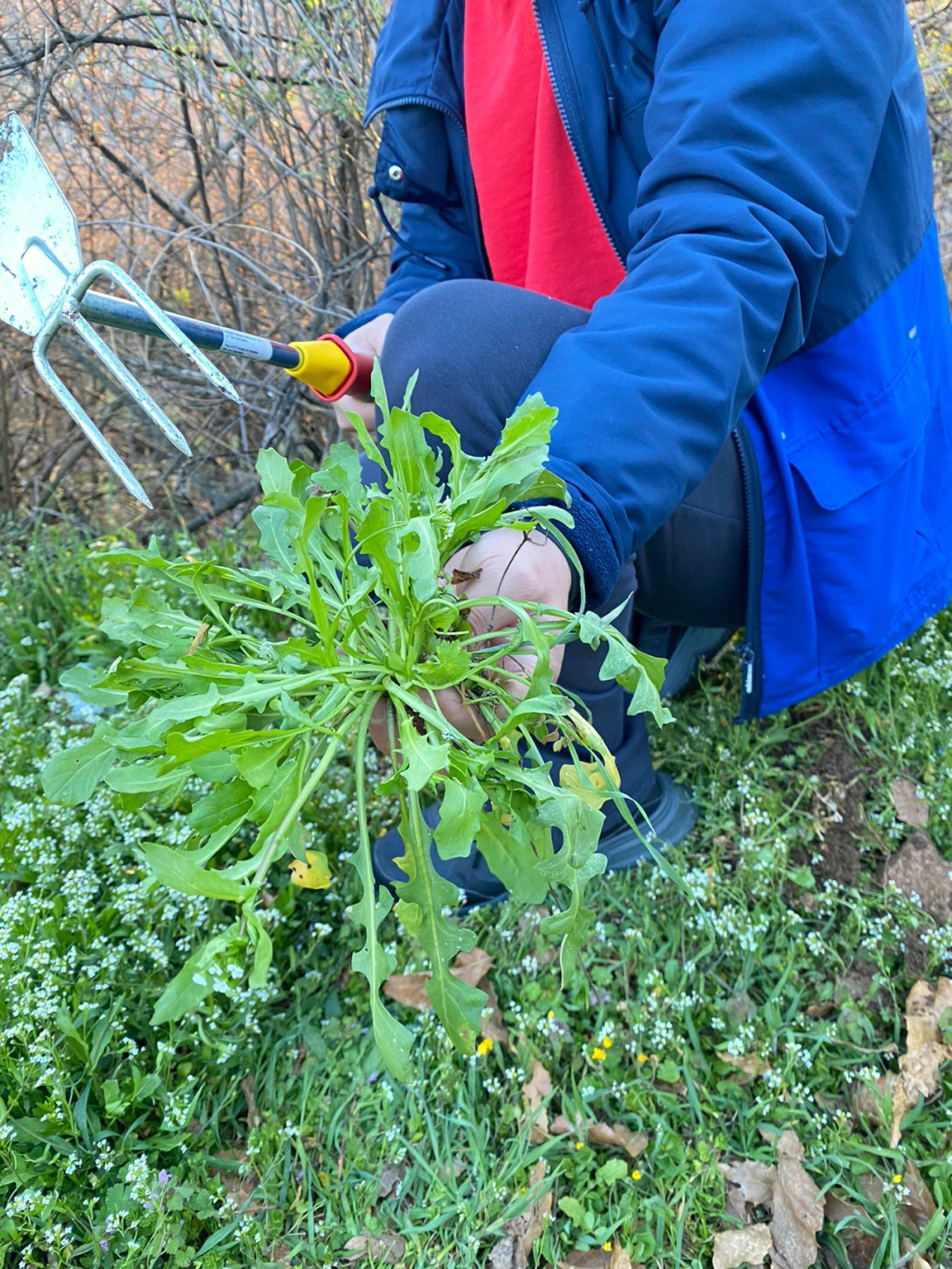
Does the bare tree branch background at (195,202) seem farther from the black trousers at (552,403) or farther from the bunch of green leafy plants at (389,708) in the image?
the bunch of green leafy plants at (389,708)

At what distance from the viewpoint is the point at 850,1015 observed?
1.45 m

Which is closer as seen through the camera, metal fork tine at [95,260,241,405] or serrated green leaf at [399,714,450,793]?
serrated green leaf at [399,714,450,793]

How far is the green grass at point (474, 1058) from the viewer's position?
1.26 metres

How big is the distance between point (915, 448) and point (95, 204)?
2.84 m

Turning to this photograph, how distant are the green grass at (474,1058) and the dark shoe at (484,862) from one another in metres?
0.05

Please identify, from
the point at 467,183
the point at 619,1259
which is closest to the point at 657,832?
the point at 619,1259

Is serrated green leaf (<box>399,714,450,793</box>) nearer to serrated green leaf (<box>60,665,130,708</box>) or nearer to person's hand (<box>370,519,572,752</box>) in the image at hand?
person's hand (<box>370,519,572,752</box>)

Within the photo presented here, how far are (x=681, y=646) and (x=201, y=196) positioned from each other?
2.35 metres

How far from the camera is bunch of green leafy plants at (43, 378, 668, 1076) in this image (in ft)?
2.91

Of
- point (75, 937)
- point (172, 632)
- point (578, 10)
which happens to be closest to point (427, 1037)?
point (75, 937)

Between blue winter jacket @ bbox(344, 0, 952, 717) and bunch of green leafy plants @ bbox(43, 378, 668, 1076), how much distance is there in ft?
0.67

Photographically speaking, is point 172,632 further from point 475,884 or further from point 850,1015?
point 850,1015

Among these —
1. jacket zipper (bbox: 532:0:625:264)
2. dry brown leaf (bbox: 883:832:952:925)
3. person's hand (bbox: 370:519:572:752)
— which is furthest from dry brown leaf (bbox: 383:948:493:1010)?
jacket zipper (bbox: 532:0:625:264)

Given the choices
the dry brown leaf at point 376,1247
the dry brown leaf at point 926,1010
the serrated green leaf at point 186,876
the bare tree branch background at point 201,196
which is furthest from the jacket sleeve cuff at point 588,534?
the bare tree branch background at point 201,196
